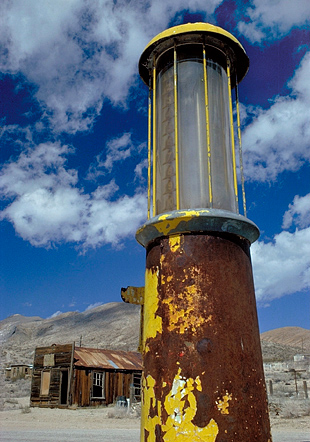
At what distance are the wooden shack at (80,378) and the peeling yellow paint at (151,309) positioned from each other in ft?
62.1

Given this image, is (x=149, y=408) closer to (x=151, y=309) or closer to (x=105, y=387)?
(x=151, y=309)

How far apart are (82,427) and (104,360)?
9005 mm

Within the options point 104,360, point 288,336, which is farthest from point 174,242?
point 288,336

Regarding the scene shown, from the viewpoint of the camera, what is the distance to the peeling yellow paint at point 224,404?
1618 millimetres

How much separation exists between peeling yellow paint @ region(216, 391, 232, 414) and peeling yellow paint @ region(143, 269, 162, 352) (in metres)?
0.37

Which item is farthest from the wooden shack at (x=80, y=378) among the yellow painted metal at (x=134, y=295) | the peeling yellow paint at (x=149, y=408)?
the peeling yellow paint at (x=149, y=408)

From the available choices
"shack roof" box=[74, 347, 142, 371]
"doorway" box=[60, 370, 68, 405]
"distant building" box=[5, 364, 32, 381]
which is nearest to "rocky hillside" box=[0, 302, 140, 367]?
"distant building" box=[5, 364, 32, 381]

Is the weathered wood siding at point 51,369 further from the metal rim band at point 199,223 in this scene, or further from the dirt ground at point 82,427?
the metal rim band at point 199,223

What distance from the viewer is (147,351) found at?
6.11 feet

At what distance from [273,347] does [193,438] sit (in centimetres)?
6102

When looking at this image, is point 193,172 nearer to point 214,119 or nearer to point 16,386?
point 214,119

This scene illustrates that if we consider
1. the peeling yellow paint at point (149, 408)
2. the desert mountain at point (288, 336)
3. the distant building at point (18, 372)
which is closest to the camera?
the peeling yellow paint at point (149, 408)

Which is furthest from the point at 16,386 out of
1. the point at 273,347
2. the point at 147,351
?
the point at 273,347

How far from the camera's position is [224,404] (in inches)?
64.0
